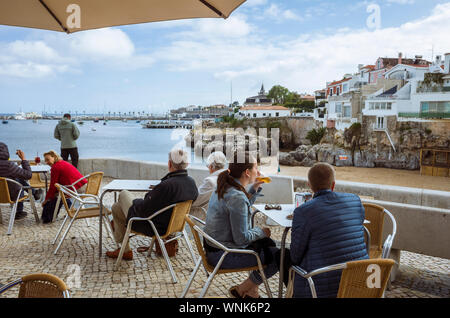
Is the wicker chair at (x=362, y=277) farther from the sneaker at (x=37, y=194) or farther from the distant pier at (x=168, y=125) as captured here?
the distant pier at (x=168, y=125)

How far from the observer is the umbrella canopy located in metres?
2.66

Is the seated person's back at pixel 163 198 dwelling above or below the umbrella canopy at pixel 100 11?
below

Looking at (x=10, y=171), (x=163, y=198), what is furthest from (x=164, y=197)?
(x=10, y=171)

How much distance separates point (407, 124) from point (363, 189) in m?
56.1

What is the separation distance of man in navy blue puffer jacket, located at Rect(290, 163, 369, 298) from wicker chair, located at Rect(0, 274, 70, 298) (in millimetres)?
1251

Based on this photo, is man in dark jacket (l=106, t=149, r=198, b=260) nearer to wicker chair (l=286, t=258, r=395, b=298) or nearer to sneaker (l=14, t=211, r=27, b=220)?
wicker chair (l=286, t=258, r=395, b=298)

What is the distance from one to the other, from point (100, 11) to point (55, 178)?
2.90 metres

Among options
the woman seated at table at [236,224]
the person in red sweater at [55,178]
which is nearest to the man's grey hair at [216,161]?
the woman seated at table at [236,224]

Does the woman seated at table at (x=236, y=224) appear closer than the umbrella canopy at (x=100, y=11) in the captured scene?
Yes

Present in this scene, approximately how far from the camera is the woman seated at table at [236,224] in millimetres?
2344

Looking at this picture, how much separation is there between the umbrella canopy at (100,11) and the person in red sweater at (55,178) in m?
2.39

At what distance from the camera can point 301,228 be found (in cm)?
199

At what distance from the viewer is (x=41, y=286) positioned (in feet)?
4.75
